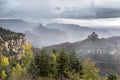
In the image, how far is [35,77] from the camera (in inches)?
3597

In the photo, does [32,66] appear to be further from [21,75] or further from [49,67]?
[21,75]

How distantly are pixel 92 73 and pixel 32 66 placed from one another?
19060 mm

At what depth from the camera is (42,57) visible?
9306 centimetres

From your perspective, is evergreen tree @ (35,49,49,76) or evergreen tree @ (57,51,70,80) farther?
evergreen tree @ (35,49,49,76)

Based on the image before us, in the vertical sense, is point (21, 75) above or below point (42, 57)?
below

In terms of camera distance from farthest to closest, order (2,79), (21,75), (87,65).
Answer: (21,75)
(2,79)
(87,65)

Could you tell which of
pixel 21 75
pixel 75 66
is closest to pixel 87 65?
pixel 75 66

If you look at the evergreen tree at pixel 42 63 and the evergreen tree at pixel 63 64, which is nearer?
the evergreen tree at pixel 63 64

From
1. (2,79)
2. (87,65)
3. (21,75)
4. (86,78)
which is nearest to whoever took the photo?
(86,78)

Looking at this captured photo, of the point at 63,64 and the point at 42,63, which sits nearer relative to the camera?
the point at 63,64

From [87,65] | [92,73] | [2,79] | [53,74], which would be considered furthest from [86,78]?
[2,79]

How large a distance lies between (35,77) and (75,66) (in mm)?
12460

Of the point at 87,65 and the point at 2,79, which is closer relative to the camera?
the point at 87,65

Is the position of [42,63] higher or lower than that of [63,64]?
higher
